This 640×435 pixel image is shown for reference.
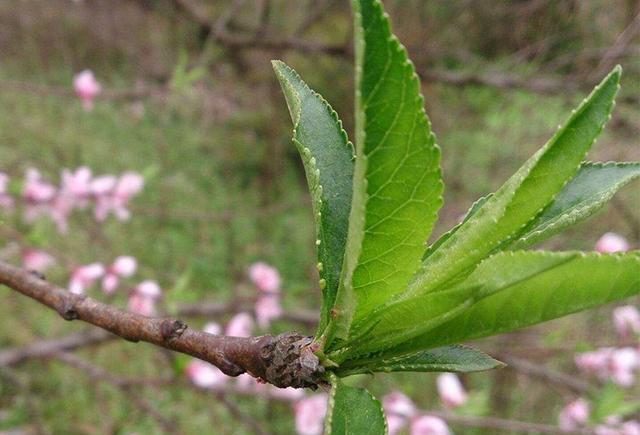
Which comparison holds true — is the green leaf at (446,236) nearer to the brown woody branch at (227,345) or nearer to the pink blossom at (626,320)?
the brown woody branch at (227,345)

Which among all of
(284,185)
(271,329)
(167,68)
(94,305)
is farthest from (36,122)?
(94,305)

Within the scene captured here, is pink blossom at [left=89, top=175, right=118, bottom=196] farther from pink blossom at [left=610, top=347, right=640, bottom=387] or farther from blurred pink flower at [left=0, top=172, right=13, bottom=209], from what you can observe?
pink blossom at [left=610, top=347, right=640, bottom=387]

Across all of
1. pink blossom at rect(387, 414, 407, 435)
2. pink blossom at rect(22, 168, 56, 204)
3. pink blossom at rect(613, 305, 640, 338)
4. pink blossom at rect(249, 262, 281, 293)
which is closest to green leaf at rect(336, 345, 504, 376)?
pink blossom at rect(387, 414, 407, 435)

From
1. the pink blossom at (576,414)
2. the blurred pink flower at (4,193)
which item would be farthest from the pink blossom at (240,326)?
the pink blossom at (576,414)

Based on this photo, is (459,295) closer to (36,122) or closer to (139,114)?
(36,122)

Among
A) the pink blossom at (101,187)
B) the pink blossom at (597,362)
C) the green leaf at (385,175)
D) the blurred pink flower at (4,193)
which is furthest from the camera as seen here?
the pink blossom at (597,362)

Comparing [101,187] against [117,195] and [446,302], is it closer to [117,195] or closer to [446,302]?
[117,195]

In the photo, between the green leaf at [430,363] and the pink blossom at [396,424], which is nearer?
the green leaf at [430,363]
